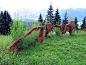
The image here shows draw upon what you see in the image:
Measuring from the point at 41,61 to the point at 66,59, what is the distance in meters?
1.15

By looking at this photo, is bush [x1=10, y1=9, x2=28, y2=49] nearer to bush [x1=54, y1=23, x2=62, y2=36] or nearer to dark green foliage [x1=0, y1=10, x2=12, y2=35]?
bush [x1=54, y1=23, x2=62, y2=36]

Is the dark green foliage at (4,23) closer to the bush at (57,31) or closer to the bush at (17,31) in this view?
the bush at (57,31)

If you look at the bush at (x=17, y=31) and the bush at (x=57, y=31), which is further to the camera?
the bush at (x=57, y=31)

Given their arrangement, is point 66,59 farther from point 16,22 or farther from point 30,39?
point 16,22

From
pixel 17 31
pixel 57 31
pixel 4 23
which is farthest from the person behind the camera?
pixel 4 23

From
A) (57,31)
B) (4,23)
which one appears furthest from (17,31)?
(4,23)

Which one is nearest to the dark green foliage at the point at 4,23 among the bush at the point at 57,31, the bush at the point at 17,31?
the bush at the point at 57,31

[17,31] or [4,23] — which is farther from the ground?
[4,23]

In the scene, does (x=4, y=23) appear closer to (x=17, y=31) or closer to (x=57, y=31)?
(x=57, y=31)

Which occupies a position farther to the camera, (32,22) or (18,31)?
(32,22)

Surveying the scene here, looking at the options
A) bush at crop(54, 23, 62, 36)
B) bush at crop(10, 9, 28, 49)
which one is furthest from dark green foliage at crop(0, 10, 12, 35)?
bush at crop(10, 9, 28, 49)

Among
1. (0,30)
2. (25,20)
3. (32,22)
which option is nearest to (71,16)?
(32,22)

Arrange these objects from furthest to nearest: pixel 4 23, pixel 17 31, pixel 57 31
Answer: pixel 4 23, pixel 57 31, pixel 17 31

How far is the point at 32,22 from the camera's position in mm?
6477
